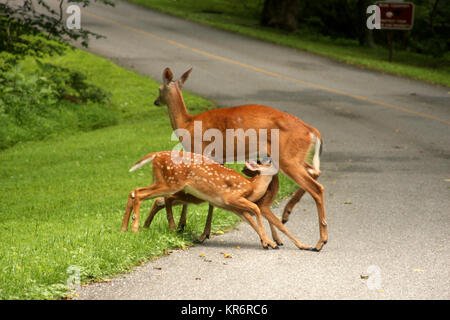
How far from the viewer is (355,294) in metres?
6.34

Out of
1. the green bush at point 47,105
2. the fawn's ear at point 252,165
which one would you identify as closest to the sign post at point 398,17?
the green bush at point 47,105

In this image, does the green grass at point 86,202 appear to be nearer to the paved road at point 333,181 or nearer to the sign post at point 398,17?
the paved road at point 333,181

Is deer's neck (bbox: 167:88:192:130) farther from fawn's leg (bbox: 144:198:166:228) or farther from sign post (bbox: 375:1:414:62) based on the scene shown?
sign post (bbox: 375:1:414:62)

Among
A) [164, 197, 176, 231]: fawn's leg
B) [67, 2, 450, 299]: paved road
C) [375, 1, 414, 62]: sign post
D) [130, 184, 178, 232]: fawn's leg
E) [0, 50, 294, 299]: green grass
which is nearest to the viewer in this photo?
[67, 2, 450, 299]: paved road

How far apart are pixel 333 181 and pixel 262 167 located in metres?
4.96

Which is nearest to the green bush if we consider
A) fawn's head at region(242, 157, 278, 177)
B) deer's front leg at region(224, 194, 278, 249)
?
fawn's head at region(242, 157, 278, 177)

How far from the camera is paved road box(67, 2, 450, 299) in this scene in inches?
261

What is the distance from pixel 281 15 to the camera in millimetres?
36156

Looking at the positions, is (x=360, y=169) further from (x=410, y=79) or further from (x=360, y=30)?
(x=360, y=30)

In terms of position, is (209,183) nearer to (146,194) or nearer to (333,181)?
(146,194)

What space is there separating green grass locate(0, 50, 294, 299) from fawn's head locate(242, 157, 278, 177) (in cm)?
108

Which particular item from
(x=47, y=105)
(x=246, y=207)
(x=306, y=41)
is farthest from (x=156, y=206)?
(x=306, y=41)
